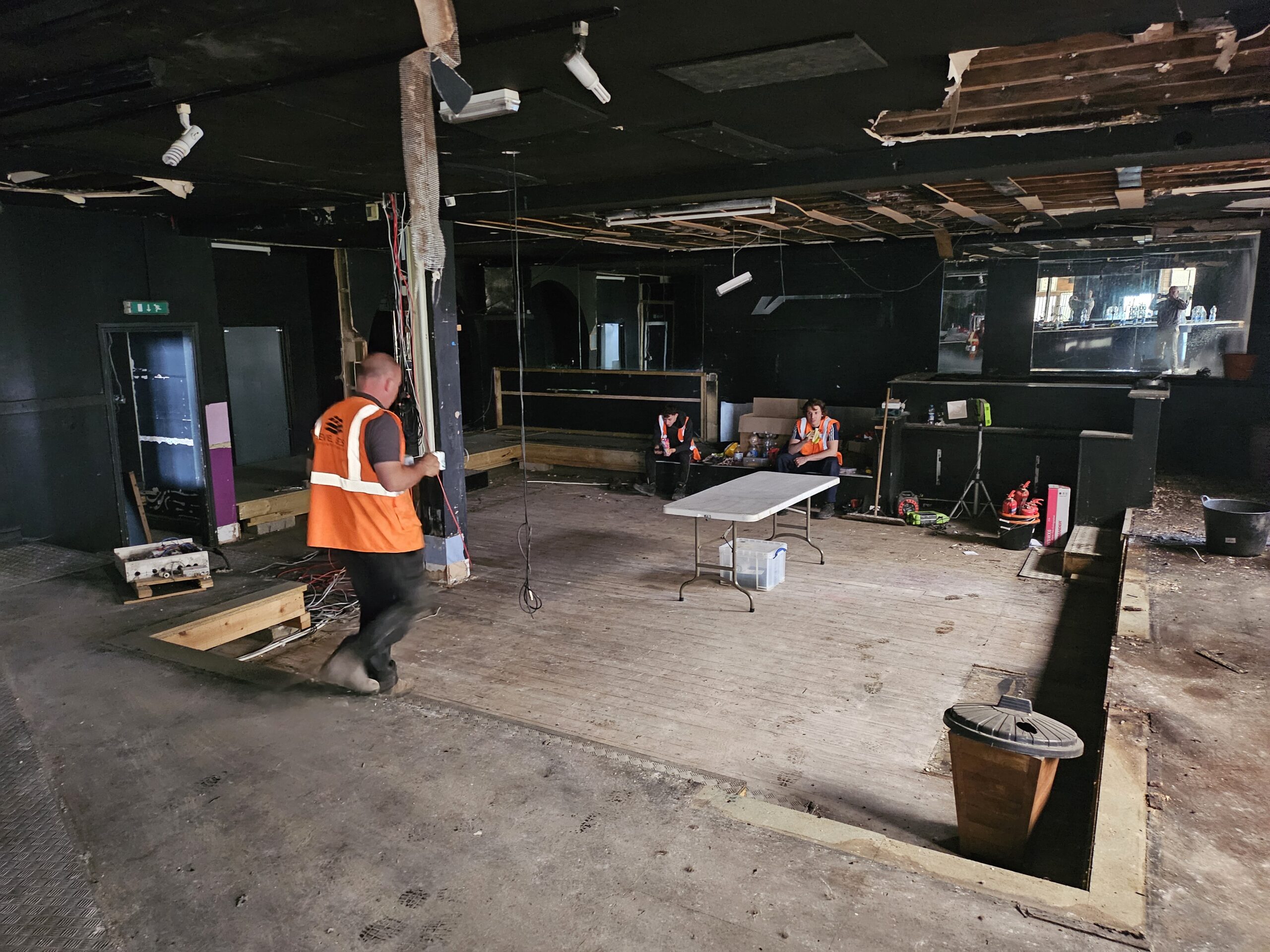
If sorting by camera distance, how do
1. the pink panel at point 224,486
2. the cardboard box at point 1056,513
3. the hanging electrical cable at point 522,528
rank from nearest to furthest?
the hanging electrical cable at point 522,528 → the cardboard box at point 1056,513 → the pink panel at point 224,486

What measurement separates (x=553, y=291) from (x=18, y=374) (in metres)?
8.49

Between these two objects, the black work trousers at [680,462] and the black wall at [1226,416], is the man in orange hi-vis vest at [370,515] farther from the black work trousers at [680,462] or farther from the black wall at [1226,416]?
the black wall at [1226,416]

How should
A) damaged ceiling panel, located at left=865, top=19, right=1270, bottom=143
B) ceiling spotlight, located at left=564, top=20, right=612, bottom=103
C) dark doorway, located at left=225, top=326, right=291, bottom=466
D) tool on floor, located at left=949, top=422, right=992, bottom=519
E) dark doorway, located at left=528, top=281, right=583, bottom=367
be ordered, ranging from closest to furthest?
ceiling spotlight, located at left=564, top=20, right=612, bottom=103
damaged ceiling panel, located at left=865, top=19, right=1270, bottom=143
tool on floor, located at left=949, top=422, right=992, bottom=519
dark doorway, located at left=225, top=326, right=291, bottom=466
dark doorway, located at left=528, top=281, right=583, bottom=367

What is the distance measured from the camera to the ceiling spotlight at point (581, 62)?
2.51m

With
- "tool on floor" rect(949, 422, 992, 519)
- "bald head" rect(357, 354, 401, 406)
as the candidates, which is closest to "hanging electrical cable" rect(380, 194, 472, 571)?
"bald head" rect(357, 354, 401, 406)

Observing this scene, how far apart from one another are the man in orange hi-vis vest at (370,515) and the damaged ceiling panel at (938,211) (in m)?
3.24

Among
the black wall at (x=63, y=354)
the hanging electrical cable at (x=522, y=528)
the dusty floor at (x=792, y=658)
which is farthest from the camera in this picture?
the black wall at (x=63, y=354)

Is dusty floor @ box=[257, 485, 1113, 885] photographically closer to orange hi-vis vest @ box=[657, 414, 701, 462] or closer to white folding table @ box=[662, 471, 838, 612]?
white folding table @ box=[662, 471, 838, 612]

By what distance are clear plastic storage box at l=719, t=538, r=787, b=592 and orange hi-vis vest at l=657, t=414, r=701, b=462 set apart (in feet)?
10.5

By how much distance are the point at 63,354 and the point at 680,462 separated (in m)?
5.95

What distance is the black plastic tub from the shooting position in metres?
5.40

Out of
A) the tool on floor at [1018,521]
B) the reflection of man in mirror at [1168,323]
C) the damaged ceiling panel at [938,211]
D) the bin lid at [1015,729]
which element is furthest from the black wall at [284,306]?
the reflection of man in mirror at [1168,323]

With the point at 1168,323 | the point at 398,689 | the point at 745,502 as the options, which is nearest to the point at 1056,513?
the point at 745,502

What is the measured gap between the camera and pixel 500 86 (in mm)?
3145
